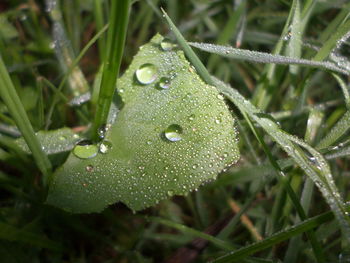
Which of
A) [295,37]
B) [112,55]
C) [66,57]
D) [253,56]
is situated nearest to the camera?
[112,55]

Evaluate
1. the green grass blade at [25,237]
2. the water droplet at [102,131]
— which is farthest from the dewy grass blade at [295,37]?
the green grass blade at [25,237]

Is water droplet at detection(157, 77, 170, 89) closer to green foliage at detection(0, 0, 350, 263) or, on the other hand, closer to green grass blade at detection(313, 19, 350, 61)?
green foliage at detection(0, 0, 350, 263)

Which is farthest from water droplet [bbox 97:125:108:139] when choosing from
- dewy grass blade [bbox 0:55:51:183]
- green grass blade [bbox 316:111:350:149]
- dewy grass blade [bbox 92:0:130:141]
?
green grass blade [bbox 316:111:350:149]

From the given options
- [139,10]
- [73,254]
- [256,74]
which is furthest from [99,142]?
[139,10]

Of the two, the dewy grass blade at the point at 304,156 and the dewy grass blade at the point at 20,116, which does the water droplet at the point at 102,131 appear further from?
the dewy grass blade at the point at 304,156

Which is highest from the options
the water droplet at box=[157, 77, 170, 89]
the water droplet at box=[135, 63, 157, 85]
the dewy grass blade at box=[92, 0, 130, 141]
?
the water droplet at box=[135, 63, 157, 85]

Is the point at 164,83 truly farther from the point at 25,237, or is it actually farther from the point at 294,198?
the point at 25,237

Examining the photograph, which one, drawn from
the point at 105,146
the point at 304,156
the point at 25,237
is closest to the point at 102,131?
the point at 105,146
